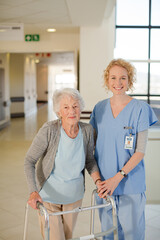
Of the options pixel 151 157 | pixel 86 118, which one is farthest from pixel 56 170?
pixel 86 118

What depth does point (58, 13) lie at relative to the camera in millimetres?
7219

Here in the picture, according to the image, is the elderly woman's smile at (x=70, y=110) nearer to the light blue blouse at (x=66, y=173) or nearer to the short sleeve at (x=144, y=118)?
the light blue blouse at (x=66, y=173)

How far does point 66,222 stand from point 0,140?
7.28 metres

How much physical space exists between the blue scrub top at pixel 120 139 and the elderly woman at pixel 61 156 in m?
0.09

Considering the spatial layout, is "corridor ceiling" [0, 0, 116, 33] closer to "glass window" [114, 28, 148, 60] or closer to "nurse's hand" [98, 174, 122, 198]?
"glass window" [114, 28, 148, 60]

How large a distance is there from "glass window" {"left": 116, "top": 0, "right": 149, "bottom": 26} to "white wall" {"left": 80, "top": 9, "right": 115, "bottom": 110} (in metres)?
0.84

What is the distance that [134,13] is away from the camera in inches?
278

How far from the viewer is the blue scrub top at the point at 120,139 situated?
204cm

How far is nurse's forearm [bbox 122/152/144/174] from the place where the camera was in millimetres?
1996

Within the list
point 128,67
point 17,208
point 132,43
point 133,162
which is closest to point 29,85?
point 132,43

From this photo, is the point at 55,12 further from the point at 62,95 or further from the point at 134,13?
the point at 62,95

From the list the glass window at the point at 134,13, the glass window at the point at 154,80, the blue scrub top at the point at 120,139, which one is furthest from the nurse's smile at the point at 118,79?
the glass window at the point at 134,13

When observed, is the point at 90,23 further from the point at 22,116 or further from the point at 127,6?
the point at 22,116

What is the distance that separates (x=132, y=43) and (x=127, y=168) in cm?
504
